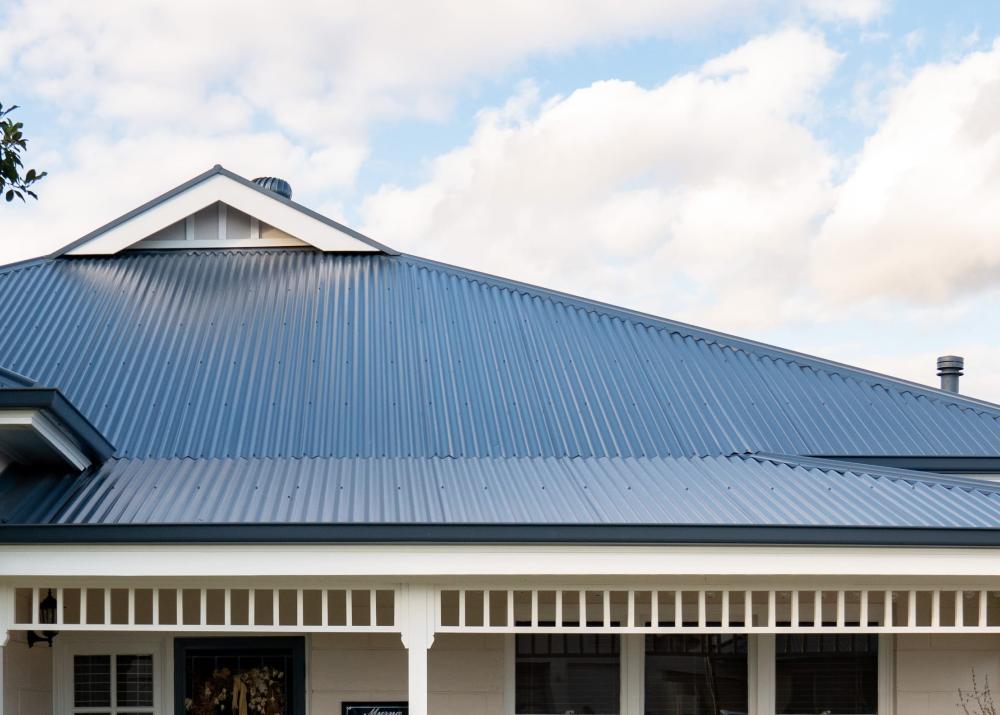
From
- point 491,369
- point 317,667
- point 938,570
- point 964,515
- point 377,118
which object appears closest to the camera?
point 938,570

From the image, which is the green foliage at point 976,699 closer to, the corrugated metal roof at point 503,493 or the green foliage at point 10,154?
the corrugated metal roof at point 503,493

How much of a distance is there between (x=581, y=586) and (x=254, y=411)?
397 centimetres

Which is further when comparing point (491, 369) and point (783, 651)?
point (491, 369)

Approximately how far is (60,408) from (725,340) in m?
7.22

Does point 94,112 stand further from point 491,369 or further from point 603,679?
point 603,679

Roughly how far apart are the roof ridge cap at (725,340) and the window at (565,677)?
405cm

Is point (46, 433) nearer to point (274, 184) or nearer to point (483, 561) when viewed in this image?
point (483, 561)

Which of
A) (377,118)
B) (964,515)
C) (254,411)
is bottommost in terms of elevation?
(964,515)

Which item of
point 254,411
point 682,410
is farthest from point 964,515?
point 254,411

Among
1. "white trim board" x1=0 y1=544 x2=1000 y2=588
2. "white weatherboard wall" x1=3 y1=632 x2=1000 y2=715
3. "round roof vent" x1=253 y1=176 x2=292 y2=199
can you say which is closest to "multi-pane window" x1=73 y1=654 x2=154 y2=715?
"white weatherboard wall" x1=3 y1=632 x2=1000 y2=715

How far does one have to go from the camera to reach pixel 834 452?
31.3 ft

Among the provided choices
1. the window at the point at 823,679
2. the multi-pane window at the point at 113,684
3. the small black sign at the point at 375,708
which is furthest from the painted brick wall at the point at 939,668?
the multi-pane window at the point at 113,684

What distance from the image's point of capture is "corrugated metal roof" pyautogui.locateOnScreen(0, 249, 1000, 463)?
9328mm

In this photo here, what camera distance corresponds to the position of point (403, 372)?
10430 mm
